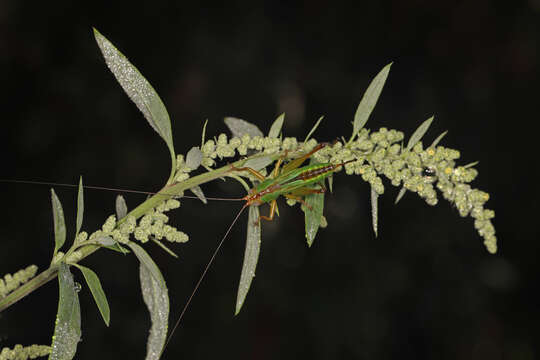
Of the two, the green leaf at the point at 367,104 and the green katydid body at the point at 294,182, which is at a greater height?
the green leaf at the point at 367,104

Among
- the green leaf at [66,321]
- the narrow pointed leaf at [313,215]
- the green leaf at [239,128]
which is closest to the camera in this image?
the green leaf at [66,321]

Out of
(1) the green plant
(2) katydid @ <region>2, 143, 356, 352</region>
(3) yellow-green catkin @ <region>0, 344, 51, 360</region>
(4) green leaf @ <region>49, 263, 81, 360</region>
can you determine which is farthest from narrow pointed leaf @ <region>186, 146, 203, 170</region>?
(3) yellow-green catkin @ <region>0, 344, 51, 360</region>

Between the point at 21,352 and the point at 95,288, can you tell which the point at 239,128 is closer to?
the point at 95,288

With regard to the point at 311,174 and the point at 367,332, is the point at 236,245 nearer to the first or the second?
the point at 367,332

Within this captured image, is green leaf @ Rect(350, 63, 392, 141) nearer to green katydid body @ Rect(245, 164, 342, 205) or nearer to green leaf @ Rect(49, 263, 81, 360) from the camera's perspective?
green katydid body @ Rect(245, 164, 342, 205)

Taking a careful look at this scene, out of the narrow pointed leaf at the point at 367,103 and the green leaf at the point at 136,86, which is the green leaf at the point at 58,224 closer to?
the green leaf at the point at 136,86

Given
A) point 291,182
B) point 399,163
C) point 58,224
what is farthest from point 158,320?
point 399,163

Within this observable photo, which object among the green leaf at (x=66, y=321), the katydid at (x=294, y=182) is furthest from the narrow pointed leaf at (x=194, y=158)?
the green leaf at (x=66, y=321)
